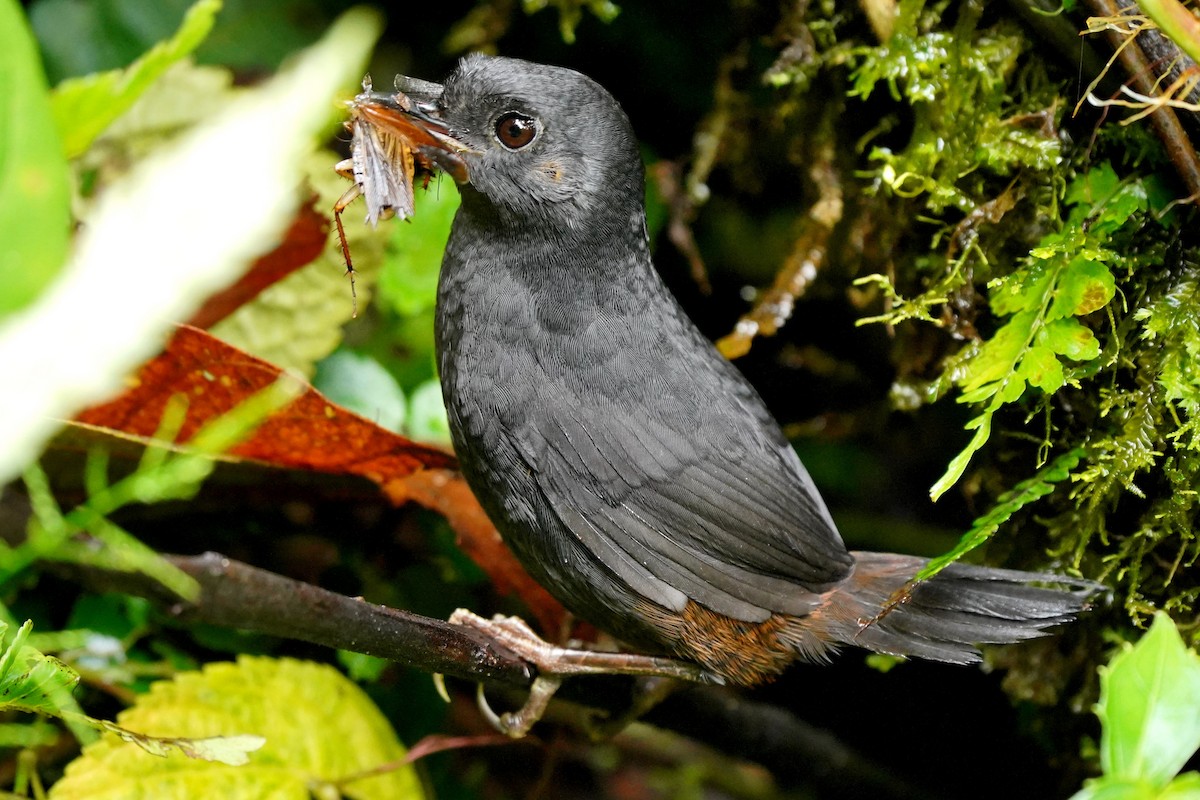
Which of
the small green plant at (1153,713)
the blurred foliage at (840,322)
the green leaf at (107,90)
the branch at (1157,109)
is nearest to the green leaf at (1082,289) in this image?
the blurred foliage at (840,322)

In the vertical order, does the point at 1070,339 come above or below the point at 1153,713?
above

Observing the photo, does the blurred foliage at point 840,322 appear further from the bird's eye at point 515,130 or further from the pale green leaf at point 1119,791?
the bird's eye at point 515,130

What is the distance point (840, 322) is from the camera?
116 inches

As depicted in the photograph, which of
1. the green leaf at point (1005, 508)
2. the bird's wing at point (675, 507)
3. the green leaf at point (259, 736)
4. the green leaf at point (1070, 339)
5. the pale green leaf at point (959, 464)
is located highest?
the green leaf at point (1070, 339)

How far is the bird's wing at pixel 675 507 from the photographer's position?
5.97 ft

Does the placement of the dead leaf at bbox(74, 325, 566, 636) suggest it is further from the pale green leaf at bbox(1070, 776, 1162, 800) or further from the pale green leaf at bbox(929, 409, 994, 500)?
the pale green leaf at bbox(1070, 776, 1162, 800)

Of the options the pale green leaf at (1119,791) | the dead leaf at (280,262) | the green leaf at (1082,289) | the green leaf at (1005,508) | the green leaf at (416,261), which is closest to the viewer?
the pale green leaf at (1119,791)

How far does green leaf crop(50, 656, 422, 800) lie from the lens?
5.96 ft

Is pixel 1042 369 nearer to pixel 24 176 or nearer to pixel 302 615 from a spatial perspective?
pixel 302 615

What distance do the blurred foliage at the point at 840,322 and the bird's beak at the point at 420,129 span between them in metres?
0.27

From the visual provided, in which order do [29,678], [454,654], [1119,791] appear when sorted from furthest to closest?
[454,654], [29,678], [1119,791]

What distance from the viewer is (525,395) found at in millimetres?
1832

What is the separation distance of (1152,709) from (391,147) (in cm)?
140

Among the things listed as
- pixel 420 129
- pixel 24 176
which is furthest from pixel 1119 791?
pixel 420 129
